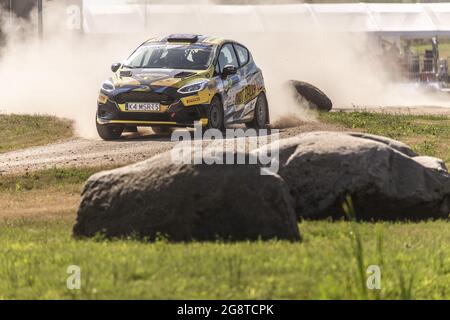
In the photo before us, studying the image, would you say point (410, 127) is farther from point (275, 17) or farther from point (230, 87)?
point (275, 17)

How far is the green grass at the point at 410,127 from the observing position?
64.8 ft

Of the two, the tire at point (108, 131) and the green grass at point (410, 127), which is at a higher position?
the tire at point (108, 131)

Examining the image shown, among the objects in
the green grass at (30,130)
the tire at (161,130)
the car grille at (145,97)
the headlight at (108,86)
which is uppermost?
the headlight at (108,86)

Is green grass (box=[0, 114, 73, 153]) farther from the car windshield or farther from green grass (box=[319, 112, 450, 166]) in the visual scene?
green grass (box=[319, 112, 450, 166])

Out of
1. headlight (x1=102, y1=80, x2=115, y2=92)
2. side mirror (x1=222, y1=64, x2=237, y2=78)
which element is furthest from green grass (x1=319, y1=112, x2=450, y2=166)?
headlight (x1=102, y1=80, x2=115, y2=92)

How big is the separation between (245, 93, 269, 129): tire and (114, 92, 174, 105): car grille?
2850mm

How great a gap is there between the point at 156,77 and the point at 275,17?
1020 inches

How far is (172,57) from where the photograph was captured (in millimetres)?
21297

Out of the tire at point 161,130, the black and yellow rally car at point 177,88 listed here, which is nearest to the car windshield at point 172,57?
the black and yellow rally car at point 177,88

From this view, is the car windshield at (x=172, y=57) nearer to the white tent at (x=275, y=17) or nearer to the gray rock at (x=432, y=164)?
the gray rock at (x=432, y=164)

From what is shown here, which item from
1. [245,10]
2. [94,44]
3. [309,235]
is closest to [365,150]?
[309,235]

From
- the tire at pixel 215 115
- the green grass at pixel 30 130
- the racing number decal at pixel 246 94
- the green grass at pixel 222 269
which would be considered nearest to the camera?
the green grass at pixel 222 269

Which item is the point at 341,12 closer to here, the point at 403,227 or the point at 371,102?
the point at 371,102

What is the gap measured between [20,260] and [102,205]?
154cm
